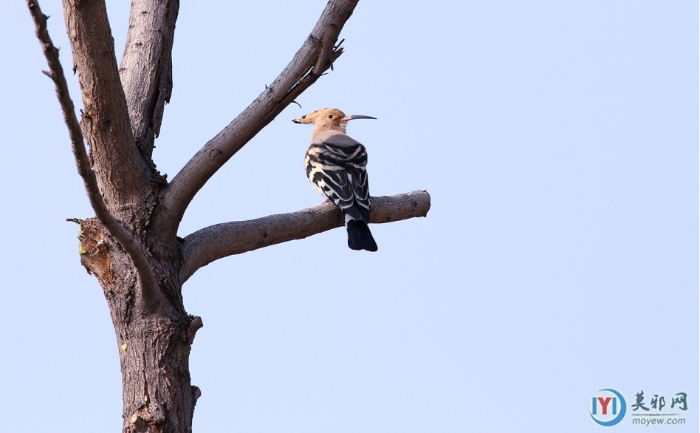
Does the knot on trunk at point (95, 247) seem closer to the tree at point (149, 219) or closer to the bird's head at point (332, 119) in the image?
the tree at point (149, 219)

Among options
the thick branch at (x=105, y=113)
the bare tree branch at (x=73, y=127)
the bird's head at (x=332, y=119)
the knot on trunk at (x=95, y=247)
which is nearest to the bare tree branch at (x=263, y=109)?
the thick branch at (x=105, y=113)

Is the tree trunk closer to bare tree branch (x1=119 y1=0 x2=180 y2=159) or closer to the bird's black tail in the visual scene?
bare tree branch (x1=119 y1=0 x2=180 y2=159)

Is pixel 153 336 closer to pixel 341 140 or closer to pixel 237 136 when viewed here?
pixel 237 136

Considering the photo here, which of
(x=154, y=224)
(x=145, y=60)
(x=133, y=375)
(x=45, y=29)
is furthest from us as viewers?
(x=145, y=60)

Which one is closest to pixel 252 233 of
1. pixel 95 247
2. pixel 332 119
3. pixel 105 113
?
pixel 95 247

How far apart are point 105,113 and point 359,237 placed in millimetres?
1658

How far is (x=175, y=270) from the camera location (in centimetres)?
310

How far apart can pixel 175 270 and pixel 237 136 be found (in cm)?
58

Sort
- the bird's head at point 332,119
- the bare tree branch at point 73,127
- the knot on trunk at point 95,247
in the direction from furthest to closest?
the bird's head at point 332,119
the knot on trunk at point 95,247
the bare tree branch at point 73,127

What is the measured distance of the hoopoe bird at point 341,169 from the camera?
425 cm

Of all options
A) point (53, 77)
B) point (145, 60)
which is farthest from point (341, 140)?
point (53, 77)

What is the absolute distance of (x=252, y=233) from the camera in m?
3.39

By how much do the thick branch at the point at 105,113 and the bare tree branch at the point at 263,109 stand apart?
0.46 feet

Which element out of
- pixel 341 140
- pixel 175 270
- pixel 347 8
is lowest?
pixel 175 270
